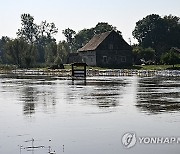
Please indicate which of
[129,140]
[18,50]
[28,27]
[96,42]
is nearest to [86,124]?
[129,140]

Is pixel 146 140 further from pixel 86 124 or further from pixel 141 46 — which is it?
pixel 141 46

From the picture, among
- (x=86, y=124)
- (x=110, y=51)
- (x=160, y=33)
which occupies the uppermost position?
(x=160, y=33)

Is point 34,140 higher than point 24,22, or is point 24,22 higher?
point 24,22

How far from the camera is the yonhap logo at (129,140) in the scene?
1451 cm

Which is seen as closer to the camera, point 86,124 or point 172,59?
point 86,124

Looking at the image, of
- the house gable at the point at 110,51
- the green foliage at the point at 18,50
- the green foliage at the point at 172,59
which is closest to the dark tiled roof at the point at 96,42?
the house gable at the point at 110,51

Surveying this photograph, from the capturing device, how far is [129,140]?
50.5 feet

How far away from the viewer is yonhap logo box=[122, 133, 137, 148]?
47.6 feet

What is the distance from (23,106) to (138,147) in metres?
12.2

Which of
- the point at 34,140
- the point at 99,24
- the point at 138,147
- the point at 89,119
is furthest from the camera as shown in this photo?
the point at 99,24

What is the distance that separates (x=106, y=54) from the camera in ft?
341

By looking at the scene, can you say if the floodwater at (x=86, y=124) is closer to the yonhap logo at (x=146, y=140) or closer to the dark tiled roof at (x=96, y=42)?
the yonhap logo at (x=146, y=140)

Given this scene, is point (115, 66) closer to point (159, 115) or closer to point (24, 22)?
point (159, 115)

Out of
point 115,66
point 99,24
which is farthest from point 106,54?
point 99,24
